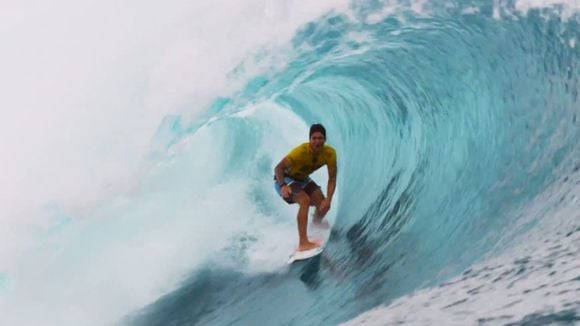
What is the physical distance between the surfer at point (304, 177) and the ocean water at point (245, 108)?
42 centimetres

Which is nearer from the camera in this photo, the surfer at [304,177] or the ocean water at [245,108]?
the ocean water at [245,108]

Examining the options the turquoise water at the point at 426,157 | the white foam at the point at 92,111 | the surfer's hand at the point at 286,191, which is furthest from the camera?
the white foam at the point at 92,111

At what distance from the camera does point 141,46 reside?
6.80 metres

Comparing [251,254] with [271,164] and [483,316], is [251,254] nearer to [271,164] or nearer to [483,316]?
[271,164]

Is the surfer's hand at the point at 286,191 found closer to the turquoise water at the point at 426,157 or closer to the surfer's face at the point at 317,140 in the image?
the surfer's face at the point at 317,140

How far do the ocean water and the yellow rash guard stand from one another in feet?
2.36

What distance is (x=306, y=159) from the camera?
609cm

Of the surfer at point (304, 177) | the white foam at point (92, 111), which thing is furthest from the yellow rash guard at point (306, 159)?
the white foam at point (92, 111)

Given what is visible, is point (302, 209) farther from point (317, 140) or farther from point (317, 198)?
point (317, 140)

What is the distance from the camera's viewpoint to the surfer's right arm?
596 cm

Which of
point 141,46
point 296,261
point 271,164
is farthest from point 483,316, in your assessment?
point 271,164

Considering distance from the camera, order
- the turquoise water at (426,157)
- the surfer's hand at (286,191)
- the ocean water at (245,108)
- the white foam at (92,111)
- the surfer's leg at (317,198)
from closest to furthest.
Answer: the turquoise water at (426,157) < the ocean water at (245,108) < the surfer's hand at (286,191) < the surfer's leg at (317,198) < the white foam at (92,111)

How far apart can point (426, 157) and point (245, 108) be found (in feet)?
5.76

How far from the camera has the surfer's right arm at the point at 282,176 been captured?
19.6ft
